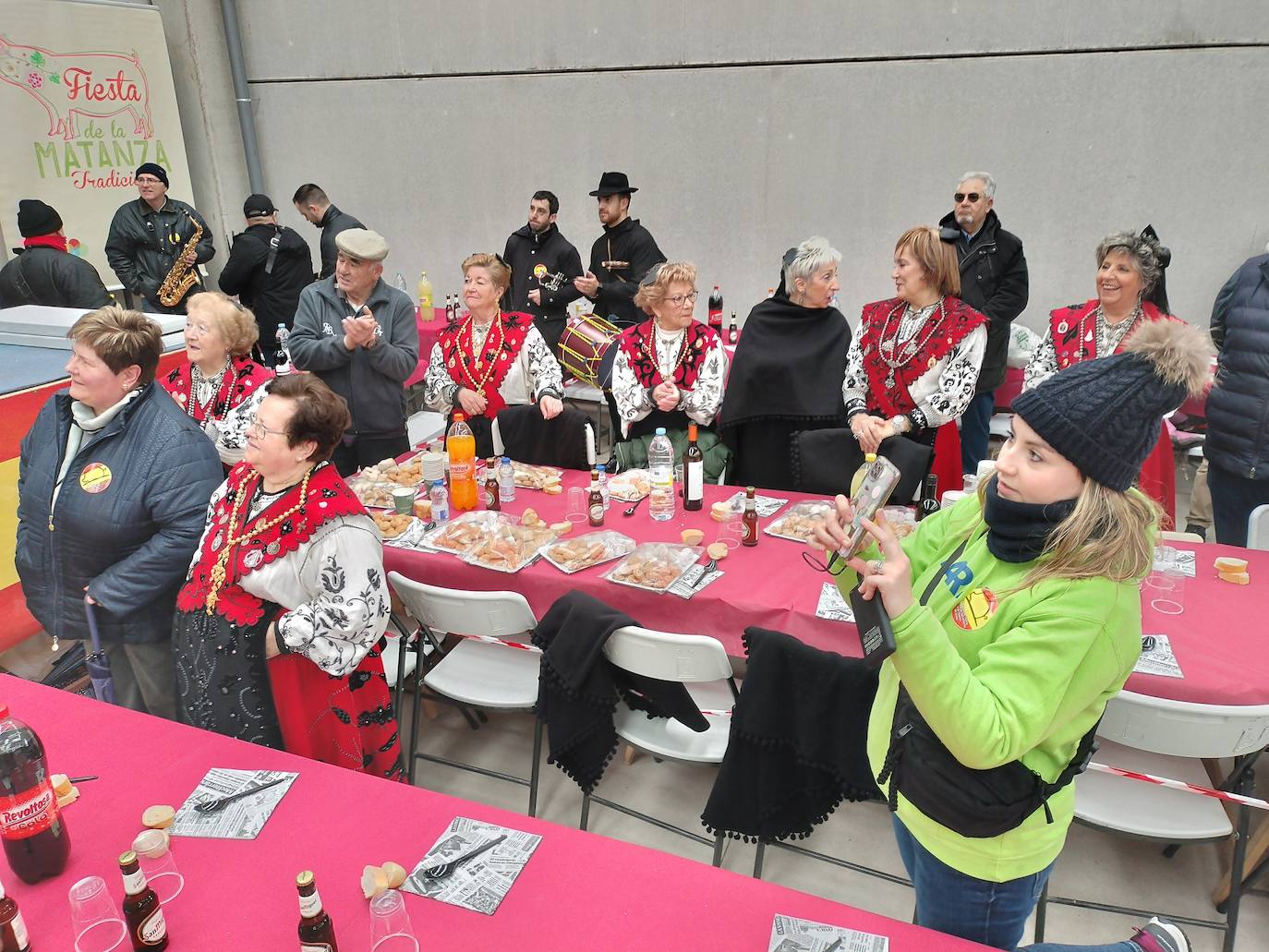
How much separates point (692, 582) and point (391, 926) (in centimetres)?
158

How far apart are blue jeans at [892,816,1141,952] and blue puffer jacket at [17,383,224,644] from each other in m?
2.36

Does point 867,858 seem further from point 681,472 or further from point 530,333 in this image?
point 530,333

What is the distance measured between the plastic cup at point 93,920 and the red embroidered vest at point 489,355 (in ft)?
10.1

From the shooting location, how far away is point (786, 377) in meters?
4.13

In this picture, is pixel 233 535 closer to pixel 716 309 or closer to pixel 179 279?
pixel 716 309

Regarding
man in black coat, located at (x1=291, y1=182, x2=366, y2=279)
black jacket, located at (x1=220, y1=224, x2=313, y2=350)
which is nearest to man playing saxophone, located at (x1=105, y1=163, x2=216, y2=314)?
black jacket, located at (x1=220, y1=224, x2=313, y2=350)

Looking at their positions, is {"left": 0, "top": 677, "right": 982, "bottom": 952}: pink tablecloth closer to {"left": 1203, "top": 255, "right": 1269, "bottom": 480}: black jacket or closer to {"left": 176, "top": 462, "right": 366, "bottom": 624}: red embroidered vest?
{"left": 176, "top": 462, "right": 366, "bottom": 624}: red embroidered vest

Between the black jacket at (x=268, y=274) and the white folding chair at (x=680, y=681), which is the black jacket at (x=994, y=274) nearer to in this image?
the white folding chair at (x=680, y=681)

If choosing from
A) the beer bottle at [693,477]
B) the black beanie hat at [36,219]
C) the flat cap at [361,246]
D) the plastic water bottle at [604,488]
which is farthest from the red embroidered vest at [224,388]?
the black beanie hat at [36,219]

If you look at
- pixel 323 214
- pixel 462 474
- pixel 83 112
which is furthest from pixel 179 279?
pixel 462 474

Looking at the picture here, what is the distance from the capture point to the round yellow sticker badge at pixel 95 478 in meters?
2.61

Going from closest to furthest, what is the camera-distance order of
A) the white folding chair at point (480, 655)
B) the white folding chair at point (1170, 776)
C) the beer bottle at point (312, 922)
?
the beer bottle at point (312, 922)
the white folding chair at point (1170, 776)
the white folding chair at point (480, 655)

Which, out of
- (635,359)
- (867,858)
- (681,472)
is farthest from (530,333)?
(867,858)

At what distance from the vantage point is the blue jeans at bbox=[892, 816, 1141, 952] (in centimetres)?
172
